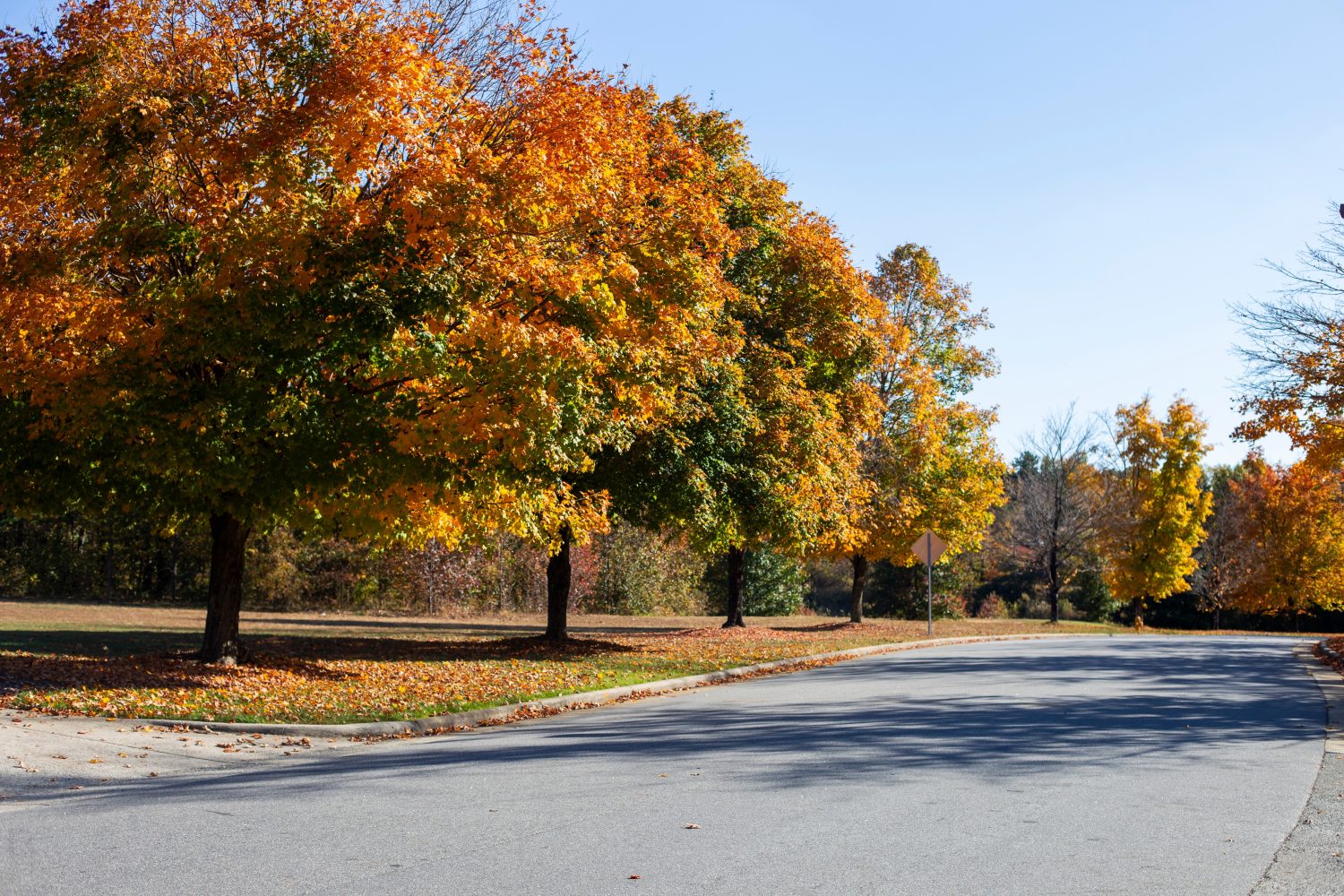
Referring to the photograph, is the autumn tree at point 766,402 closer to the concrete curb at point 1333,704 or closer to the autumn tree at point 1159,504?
the concrete curb at point 1333,704

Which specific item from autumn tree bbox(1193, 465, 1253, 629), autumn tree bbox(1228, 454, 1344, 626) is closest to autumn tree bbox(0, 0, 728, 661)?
autumn tree bbox(1228, 454, 1344, 626)

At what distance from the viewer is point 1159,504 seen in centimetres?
4894

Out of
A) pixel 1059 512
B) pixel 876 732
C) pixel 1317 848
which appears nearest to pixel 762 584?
pixel 1059 512

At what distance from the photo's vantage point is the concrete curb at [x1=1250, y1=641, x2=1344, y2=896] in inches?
238

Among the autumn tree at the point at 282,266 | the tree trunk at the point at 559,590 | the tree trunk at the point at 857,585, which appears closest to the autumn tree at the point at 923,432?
the tree trunk at the point at 857,585

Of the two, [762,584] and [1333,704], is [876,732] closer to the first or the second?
[1333,704]

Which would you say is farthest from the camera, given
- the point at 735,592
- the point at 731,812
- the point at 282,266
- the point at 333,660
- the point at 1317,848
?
the point at 735,592

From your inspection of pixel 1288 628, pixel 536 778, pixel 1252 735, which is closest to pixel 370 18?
pixel 536 778

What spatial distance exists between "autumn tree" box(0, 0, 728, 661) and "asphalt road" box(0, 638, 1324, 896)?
4003 mm

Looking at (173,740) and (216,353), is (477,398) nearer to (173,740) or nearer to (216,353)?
(216,353)

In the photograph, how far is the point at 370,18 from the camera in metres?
13.8

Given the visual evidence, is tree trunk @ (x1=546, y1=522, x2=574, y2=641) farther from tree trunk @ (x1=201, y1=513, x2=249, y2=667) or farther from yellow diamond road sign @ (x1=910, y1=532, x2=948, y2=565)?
yellow diamond road sign @ (x1=910, y1=532, x2=948, y2=565)

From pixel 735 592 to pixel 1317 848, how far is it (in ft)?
86.1

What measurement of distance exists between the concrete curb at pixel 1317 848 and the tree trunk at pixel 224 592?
13.2 metres
